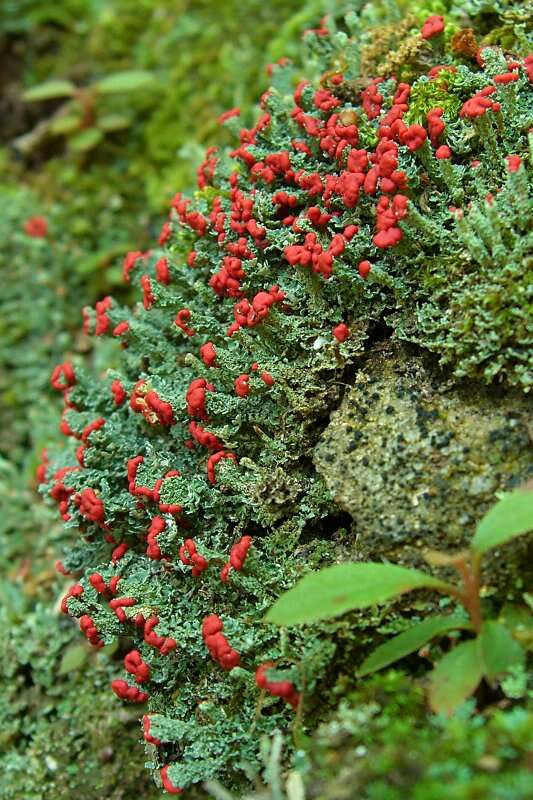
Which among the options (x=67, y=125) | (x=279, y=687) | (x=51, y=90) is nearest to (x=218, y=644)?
(x=279, y=687)

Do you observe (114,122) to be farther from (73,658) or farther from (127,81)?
(73,658)

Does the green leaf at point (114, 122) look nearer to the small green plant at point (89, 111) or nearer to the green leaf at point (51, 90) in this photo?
the small green plant at point (89, 111)

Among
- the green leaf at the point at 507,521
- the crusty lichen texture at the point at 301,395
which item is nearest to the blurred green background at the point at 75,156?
the crusty lichen texture at the point at 301,395

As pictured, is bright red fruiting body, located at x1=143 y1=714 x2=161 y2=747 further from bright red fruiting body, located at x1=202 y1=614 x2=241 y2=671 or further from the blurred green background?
the blurred green background

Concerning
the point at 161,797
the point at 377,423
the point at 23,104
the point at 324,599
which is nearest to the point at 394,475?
the point at 377,423

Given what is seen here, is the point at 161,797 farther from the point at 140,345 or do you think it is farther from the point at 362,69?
the point at 362,69
